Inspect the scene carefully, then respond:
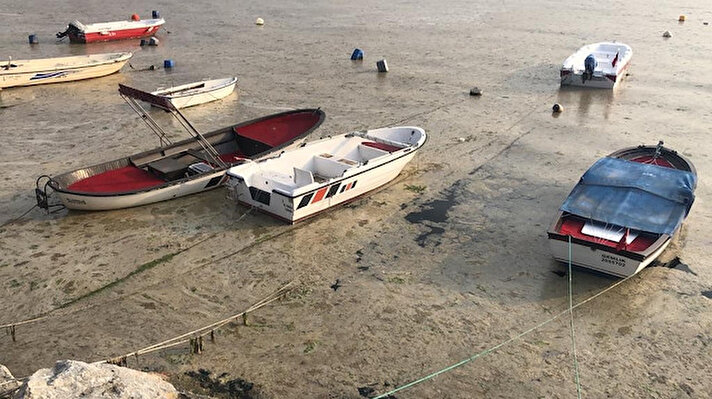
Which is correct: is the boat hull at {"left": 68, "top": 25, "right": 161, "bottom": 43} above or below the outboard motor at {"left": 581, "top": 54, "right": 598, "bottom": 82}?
above

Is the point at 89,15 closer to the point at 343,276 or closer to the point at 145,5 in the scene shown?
the point at 145,5

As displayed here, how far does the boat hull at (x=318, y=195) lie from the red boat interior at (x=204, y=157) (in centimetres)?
174

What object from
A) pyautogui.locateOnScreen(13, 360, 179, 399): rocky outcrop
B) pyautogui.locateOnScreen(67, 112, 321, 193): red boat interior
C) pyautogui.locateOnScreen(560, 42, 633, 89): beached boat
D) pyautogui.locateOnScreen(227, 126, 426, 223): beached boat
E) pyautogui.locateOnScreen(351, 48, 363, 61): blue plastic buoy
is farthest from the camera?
pyautogui.locateOnScreen(351, 48, 363, 61): blue plastic buoy

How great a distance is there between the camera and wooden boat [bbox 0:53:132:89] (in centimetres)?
2089

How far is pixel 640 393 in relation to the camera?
791 centimetres

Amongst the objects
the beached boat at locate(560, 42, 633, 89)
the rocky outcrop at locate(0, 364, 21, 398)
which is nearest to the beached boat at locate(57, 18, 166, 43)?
the beached boat at locate(560, 42, 633, 89)

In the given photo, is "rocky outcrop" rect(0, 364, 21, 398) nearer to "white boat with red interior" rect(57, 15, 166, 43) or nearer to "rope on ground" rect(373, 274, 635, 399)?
"rope on ground" rect(373, 274, 635, 399)

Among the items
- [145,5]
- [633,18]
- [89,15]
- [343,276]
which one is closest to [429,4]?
[633,18]

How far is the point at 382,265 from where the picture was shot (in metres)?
10.8

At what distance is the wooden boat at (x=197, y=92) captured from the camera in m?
18.8

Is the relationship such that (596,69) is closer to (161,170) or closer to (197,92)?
(197,92)

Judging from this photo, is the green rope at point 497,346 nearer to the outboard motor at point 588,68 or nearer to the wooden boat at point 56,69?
the outboard motor at point 588,68

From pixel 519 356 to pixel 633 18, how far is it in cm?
3608

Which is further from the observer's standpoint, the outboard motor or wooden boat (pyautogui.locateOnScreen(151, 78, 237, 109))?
the outboard motor
